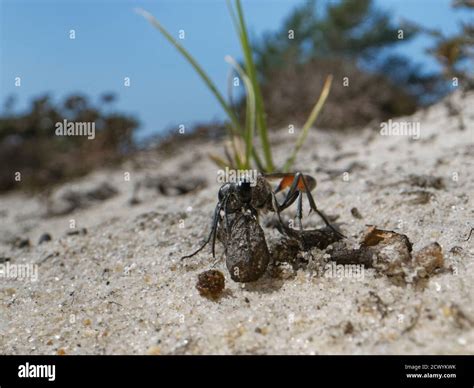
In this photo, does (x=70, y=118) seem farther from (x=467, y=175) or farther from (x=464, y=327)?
(x=464, y=327)

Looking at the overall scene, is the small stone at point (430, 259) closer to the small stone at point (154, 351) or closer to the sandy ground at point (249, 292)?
the sandy ground at point (249, 292)

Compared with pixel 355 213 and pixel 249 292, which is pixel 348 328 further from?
pixel 355 213

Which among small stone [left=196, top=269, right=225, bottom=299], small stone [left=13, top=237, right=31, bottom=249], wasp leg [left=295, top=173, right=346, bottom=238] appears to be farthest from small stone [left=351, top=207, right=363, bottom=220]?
small stone [left=13, top=237, right=31, bottom=249]

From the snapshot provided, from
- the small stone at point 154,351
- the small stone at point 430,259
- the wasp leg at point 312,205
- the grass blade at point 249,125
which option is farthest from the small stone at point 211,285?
the grass blade at point 249,125

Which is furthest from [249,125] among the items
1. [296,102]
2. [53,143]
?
[53,143]

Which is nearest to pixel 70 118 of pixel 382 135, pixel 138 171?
pixel 138 171

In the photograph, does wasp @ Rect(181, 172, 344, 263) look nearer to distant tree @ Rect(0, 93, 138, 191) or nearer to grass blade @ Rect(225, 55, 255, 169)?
grass blade @ Rect(225, 55, 255, 169)
